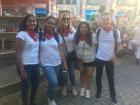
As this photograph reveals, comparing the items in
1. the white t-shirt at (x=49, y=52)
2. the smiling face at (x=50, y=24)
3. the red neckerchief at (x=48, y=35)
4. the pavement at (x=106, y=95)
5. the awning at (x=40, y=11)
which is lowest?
the pavement at (x=106, y=95)

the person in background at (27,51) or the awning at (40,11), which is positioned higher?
the awning at (40,11)

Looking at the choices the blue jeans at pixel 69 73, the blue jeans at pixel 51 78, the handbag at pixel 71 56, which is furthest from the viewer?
the blue jeans at pixel 69 73

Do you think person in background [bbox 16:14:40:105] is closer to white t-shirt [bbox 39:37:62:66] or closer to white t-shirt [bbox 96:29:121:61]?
white t-shirt [bbox 39:37:62:66]

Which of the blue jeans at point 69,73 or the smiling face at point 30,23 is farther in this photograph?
the blue jeans at point 69,73

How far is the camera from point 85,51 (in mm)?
5652

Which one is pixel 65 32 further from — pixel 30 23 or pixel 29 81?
pixel 29 81

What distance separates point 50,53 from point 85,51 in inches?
38.9

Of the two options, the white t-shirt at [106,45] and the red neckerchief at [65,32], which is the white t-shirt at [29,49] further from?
the white t-shirt at [106,45]

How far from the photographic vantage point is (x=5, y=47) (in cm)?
870

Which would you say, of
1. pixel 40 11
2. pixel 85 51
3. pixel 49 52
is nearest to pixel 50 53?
pixel 49 52

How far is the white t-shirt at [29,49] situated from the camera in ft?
14.8

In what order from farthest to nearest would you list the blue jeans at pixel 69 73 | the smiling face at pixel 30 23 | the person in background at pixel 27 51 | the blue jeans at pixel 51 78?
the blue jeans at pixel 69 73 → the blue jeans at pixel 51 78 → the smiling face at pixel 30 23 → the person in background at pixel 27 51

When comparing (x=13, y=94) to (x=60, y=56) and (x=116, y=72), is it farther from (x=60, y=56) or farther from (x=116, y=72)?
(x=116, y=72)

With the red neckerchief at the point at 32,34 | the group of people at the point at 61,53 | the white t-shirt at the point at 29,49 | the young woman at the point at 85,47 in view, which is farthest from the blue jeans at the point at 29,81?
the young woman at the point at 85,47
